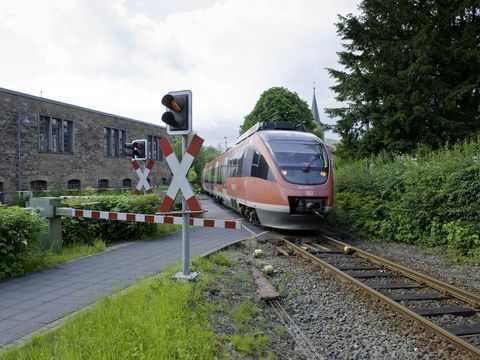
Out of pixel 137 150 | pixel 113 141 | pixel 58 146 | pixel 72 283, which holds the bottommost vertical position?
pixel 72 283

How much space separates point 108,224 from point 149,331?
6392mm

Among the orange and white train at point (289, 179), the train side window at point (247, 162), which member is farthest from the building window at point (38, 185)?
the orange and white train at point (289, 179)

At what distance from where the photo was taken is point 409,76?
14578 millimetres

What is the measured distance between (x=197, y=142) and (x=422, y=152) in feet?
34.3

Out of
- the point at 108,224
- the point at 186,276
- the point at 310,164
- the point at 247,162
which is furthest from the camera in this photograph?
the point at 247,162

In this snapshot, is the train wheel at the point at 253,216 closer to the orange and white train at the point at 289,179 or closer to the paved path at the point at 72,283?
the orange and white train at the point at 289,179

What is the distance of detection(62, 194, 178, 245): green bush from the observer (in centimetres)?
897

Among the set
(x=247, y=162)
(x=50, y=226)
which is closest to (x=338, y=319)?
(x=50, y=226)

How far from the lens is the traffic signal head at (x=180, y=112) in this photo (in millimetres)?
5719

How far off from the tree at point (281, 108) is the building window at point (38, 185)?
24.8 metres

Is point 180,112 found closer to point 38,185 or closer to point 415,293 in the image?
point 415,293

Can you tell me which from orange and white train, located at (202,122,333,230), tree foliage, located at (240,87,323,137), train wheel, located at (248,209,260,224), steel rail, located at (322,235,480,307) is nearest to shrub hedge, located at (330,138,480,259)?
orange and white train, located at (202,122,333,230)

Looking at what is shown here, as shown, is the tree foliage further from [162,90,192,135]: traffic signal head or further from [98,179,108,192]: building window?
[162,90,192,135]: traffic signal head

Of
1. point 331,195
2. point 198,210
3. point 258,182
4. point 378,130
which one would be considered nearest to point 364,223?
point 331,195
